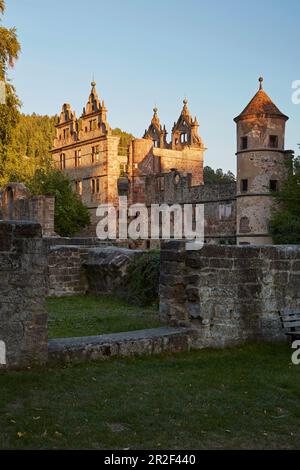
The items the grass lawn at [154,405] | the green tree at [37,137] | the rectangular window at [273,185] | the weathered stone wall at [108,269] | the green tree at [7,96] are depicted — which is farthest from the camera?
the green tree at [37,137]

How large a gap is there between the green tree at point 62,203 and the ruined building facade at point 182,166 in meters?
4.83

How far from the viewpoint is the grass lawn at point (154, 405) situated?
501cm

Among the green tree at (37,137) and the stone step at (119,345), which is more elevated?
the green tree at (37,137)

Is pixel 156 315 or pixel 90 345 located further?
pixel 156 315

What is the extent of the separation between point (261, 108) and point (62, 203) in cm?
1461

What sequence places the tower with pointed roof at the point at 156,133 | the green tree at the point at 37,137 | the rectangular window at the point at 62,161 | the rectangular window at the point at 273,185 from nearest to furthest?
the rectangular window at the point at 273,185
the rectangular window at the point at 62,161
the tower with pointed roof at the point at 156,133
the green tree at the point at 37,137

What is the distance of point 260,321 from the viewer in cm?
915

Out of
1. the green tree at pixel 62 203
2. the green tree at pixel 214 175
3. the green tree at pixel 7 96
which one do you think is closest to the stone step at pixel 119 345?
the green tree at pixel 7 96

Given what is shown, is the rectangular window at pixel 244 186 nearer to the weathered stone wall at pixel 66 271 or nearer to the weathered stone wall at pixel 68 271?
the weathered stone wall at pixel 68 271

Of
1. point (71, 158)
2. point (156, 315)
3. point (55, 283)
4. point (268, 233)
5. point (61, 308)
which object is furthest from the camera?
point (71, 158)

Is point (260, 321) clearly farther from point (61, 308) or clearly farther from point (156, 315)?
point (61, 308)

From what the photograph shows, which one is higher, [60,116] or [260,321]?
[60,116]

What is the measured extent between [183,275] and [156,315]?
2.92 meters
